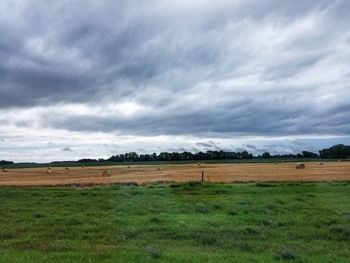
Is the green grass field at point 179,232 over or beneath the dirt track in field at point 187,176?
beneath

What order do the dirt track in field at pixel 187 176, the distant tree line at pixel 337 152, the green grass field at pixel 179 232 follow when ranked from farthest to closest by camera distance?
the distant tree line at pixel 337 152 < the dirt track in field at pixel 187 176 < the green grass field at pixel 179 232

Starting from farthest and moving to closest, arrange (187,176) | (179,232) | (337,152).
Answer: (337,152), (187,176), (179,232)

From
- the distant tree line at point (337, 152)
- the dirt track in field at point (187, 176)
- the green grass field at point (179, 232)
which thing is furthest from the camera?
the distant tree line at point (337, 152)

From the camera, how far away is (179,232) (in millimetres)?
15664

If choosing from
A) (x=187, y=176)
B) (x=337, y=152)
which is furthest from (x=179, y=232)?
(x=337, y=152)

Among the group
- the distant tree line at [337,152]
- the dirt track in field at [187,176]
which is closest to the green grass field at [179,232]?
the dirt track in field at [187,176]

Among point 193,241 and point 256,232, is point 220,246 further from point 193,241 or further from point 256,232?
point 256,232

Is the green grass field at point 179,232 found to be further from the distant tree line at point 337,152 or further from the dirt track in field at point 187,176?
the distant tree line at point 337,152

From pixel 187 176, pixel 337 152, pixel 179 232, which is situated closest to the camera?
pixel 179 232

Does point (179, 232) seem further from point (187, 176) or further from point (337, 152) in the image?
point (337, 152)

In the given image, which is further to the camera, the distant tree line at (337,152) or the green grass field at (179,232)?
the distant tree line at (337,152)

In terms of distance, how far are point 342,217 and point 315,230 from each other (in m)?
2.98

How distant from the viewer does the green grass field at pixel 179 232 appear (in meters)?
11.9

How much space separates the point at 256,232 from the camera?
1573cm
